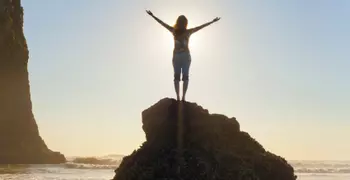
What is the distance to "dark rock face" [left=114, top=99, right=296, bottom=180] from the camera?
32.5 ft

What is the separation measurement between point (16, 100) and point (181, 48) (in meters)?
72.6

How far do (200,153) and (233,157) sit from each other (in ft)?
2.60

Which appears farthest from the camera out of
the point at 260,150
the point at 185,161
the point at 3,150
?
the point at 3,150

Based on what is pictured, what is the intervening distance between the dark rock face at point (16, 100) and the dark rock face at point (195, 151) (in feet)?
221

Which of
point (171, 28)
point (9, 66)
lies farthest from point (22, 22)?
point (171, 28)

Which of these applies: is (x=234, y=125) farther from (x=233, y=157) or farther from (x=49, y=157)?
(x=49, y=157)

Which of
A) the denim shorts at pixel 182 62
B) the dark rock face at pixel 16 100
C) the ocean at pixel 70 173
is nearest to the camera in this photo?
the denim shorts at pixel 182 62

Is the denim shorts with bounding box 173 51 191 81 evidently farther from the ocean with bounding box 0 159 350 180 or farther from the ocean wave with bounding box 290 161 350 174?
the ocean wave with bounding box 290 161 350 174

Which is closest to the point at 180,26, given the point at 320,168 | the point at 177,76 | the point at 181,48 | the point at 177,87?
the point at 181,48

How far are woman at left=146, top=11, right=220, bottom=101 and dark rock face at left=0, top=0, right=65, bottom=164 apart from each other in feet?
220

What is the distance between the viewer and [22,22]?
82.6 m

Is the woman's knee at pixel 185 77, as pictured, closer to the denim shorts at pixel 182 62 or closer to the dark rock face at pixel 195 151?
the denim shorts at pixel 182 62

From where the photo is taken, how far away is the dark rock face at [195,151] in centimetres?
991

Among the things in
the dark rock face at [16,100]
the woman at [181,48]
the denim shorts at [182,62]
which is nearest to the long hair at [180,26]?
the woman at [181,48]
